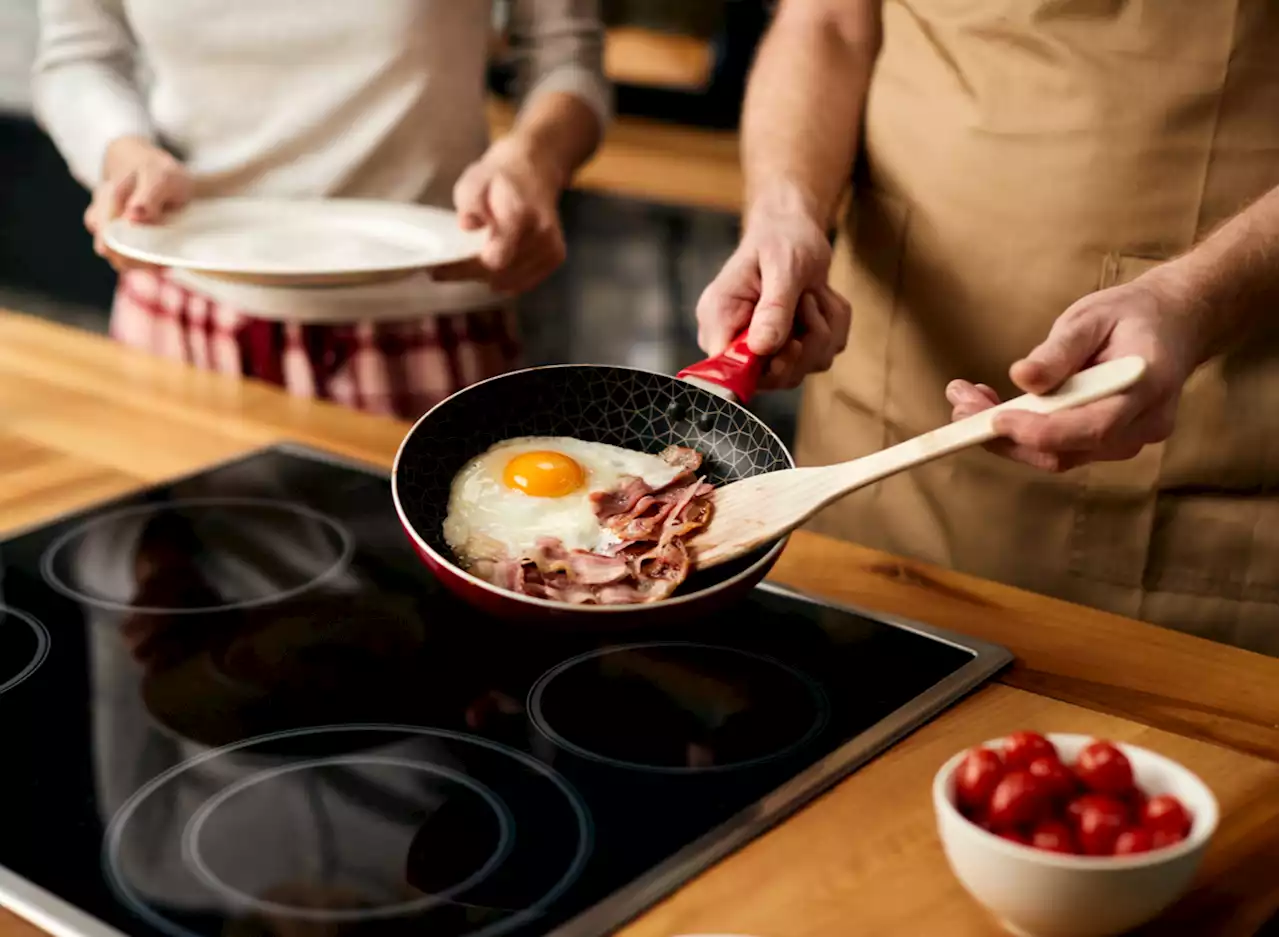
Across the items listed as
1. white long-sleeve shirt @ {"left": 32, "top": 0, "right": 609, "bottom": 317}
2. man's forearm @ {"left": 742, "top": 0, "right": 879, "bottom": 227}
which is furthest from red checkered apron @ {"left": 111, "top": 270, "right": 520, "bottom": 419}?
man's forearm @ {"left": 742, "top": 0, "right": 879, "bottom": 227}

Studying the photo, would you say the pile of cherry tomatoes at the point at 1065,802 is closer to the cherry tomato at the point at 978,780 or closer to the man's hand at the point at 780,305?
the cherry tomato at the point at 978,780

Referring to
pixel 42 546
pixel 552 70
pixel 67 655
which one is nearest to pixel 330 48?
pixel 552 70

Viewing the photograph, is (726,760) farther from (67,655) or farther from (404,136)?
(404,136)

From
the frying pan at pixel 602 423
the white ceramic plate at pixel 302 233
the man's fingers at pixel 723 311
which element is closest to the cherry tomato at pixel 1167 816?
the frying pan at pixel 602 423

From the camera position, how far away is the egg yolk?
98 cm

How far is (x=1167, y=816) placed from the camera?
64cm

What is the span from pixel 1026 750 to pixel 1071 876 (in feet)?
0.24

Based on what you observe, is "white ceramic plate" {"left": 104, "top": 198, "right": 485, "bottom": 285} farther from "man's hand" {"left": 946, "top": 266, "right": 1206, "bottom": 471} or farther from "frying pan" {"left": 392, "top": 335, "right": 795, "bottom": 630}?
"man's hand" {"left": 946, "top": 266, "right": 1206, "bottom": 471}

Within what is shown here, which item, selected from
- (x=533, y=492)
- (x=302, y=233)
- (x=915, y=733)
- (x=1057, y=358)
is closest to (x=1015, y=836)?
(x=915, y=733)

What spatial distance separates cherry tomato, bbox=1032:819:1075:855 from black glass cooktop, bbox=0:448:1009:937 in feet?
0.51

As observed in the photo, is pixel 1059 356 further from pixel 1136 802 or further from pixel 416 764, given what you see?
pixel 416 764

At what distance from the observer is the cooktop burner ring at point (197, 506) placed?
38.5 inches

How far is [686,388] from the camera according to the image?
1029 mm

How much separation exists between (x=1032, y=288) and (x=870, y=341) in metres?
0.18
